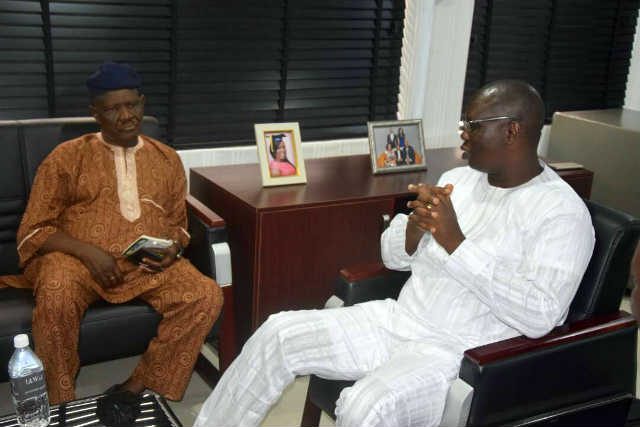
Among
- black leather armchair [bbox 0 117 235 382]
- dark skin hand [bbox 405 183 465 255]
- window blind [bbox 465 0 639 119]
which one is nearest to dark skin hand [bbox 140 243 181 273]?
black leather armchair [bbox 0 117 235 382]

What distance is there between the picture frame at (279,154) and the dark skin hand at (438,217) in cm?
100

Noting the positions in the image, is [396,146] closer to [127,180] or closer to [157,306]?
[127,180]

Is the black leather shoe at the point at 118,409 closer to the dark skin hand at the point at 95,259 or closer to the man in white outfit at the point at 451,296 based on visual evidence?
the man in white outfit at the point at 451,296

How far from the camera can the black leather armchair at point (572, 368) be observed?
183cm

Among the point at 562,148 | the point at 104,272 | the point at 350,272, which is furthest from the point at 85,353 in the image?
the point at 562,148

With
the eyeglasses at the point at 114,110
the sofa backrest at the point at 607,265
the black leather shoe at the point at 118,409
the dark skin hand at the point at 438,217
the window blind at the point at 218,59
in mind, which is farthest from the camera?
the window blind at the point at 218,59

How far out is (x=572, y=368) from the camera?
1.98m

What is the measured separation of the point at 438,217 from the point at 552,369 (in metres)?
0.51

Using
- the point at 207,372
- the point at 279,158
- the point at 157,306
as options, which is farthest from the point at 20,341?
the point at 279,158

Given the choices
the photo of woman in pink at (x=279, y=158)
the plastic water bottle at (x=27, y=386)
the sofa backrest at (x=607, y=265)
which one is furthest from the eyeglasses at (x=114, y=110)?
Answer: the sofa backrest at (x=607, y=265)

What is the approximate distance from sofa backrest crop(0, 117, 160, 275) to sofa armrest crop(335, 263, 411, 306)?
1.21 m

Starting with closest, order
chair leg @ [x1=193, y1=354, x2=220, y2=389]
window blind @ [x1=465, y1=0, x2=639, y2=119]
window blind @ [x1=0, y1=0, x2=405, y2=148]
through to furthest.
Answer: chair leg @ [x1=193, y1=354, x2=220, y2=389], window blind @ [x1=0, y1=0, x2=405, y2=148], window blind @ [x1=465, y1=0, x2=639, y2=119]

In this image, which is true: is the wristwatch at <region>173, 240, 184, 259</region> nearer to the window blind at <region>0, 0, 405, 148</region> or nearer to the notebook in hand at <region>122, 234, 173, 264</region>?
the notebook in hand at <region>122, 234, 173, 264</region>

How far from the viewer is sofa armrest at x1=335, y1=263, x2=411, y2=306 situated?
2312 mm
